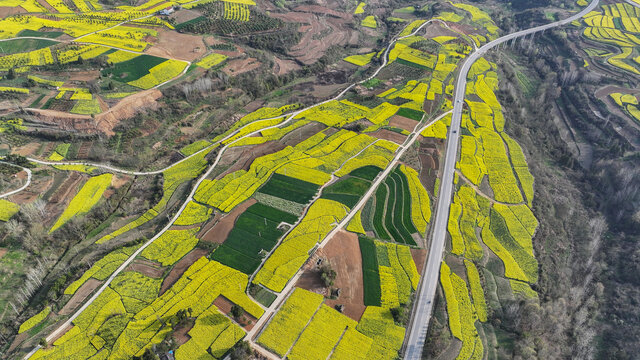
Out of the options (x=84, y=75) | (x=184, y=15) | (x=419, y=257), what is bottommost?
(x=419, y=257)

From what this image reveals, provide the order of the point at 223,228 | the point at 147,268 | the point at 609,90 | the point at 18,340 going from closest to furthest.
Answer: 1. the point at 18,340
2. the point at 147,268
3. the point at 223,228
4. the point at 609,90

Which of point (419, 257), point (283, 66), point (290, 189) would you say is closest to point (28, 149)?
point (290, 189)

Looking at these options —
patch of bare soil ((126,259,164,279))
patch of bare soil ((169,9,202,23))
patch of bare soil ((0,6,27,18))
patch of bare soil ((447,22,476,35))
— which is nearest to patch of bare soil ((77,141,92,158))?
patch of bare soil ((126,259,164,279))

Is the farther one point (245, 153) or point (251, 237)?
point (245, 153)

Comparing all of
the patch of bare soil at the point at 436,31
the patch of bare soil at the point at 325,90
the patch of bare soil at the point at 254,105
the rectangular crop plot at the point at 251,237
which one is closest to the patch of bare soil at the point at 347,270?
the rectangular crop plot at the point at 251,237

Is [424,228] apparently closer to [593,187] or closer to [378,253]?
[378,253]

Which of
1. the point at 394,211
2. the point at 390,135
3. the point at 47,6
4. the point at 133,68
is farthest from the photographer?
the point at 47,6

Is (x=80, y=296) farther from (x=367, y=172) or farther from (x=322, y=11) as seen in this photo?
(x=322, y=11)
